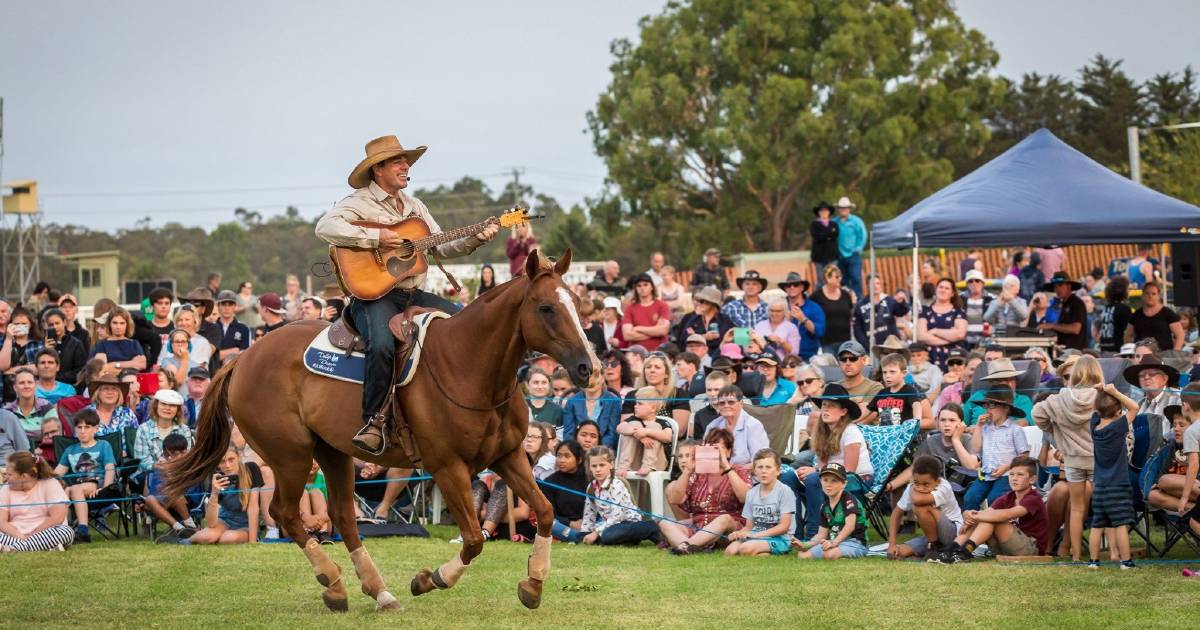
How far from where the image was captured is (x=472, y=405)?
8836 mm

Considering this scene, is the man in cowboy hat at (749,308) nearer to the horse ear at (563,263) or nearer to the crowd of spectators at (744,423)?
the crowd of spectators at (744,423)

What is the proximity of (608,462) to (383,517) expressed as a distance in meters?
2.75

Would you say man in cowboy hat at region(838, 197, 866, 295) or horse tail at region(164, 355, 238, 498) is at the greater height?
man in cowboy hat at region(838, 197, 866, 295)

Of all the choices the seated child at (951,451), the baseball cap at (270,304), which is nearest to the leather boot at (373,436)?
the seated child at (951,451)

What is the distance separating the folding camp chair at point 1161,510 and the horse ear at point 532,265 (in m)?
5.48

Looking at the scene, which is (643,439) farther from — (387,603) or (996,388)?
(387,603)

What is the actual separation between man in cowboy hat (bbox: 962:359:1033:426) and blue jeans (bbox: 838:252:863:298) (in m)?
8.30

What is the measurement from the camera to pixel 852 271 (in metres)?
21.7

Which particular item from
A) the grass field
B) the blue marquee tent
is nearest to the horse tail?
the grass field

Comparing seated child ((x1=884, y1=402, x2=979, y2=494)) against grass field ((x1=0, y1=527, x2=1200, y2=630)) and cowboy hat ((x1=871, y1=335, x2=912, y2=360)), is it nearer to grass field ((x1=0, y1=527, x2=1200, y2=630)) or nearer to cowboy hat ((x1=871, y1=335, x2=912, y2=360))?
grass field ((x1=0, y1=527, x2=1200, y2=630))

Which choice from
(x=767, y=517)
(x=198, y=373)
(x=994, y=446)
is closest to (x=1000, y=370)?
(x=994, y=446)

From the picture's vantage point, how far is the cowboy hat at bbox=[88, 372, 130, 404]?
14820 millimetres

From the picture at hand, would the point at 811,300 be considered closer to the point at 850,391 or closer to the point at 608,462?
the point at 850,391

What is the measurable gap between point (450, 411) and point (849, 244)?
13.5 meters
